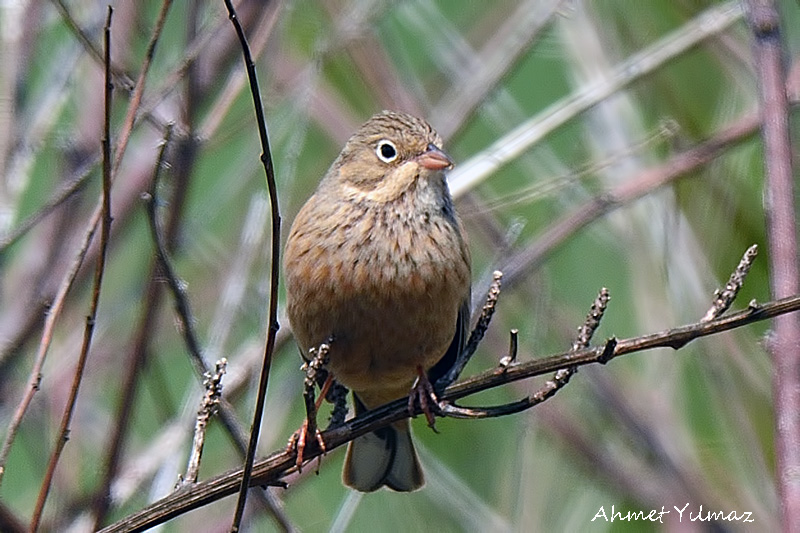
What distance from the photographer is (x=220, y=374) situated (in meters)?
2.86

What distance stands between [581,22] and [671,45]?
2.50 ft

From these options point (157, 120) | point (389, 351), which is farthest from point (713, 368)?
point (157, 120)

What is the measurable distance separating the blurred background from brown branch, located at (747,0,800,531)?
2.49 ft

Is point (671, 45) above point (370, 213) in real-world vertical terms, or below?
above

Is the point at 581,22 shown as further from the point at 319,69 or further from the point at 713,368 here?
the point at 713,368

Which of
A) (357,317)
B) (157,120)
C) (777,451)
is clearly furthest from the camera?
(157,120)

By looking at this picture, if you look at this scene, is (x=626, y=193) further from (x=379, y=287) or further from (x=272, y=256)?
(x=272, y=256)

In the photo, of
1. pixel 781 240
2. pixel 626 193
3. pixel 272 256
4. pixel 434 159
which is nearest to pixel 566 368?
pixel 781 240

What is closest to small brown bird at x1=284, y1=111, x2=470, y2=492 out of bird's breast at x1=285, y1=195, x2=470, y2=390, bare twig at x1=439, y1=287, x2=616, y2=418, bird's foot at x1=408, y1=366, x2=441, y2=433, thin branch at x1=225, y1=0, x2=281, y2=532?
bird's breast at x1=285, y1=195, x2=470, y2=390

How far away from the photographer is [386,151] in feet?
15.0

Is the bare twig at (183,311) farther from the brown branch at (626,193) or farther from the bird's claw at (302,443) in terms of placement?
the brown branch at (626,193)

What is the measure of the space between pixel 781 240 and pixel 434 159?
5.56 feet

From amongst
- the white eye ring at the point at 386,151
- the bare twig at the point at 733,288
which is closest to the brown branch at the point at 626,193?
the white eye ring at the point at 386,151

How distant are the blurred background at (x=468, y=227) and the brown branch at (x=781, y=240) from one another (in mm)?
760
